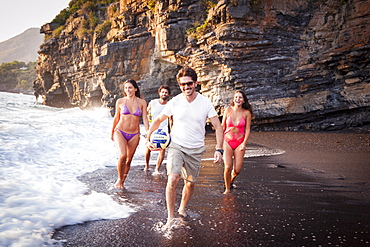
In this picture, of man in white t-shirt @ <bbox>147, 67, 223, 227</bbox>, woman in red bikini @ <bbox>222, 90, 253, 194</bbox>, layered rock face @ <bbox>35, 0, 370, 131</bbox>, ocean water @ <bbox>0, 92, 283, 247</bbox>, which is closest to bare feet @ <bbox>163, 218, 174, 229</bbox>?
man in white t-shirt @ <bbox>147, 67, 223, 227</bbox>

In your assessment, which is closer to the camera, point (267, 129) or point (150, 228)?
point (150, 228)

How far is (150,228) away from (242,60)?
44.9 ft

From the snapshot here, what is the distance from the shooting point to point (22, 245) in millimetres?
3293

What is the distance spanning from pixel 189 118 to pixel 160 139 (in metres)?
0.52

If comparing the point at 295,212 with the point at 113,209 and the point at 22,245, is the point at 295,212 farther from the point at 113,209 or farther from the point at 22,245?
the point at 22,245

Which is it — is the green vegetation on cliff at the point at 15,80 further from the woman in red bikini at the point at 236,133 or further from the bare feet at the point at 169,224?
the bare feet at the point at 169,224

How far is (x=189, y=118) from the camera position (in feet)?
12.9

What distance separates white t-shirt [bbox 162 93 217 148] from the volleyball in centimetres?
9

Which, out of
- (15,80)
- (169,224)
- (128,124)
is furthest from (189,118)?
(15,80)

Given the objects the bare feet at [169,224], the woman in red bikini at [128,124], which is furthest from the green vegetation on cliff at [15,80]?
the bare feet at [169,224]

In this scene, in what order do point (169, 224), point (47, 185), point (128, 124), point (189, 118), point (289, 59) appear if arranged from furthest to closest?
point (289, 59), point (128, 124), point (47, 185), point (189, 118), point (169, 224)

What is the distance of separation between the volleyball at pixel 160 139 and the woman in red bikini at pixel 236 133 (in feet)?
6.05

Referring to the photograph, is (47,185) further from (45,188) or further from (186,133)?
(186,133)

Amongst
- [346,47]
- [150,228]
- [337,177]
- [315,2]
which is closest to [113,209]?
[150,228]
